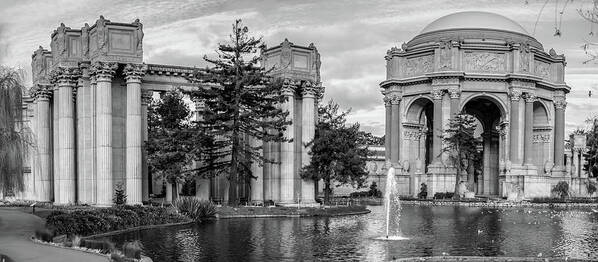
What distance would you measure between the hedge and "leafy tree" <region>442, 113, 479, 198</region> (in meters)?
49.4

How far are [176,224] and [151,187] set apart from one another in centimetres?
3678

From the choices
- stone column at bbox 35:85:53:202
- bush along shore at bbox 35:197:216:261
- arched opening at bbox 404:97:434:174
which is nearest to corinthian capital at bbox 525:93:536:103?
arched opening at bbox 404:97:434:174

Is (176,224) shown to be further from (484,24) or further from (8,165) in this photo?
(484,24)

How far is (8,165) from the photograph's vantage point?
2309 centimetres

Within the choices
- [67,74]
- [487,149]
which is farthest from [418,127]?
[67,74]

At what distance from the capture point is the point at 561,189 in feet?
259

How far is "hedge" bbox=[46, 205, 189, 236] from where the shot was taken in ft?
85.9

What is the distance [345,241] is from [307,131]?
20192 mm

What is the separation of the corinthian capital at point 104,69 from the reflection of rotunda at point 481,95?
170 ft

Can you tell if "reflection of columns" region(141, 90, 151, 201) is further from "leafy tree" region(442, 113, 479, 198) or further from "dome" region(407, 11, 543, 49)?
"dome" region(407, 11, 543, 49)

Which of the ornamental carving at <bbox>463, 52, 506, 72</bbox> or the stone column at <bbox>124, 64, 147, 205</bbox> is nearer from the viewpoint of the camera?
the stone column at <bbox>124, 64, 147, 205</bbox>

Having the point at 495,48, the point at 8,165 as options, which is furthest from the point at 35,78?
the point at 495,48

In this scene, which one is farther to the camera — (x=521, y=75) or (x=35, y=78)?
(x=521, y=75)

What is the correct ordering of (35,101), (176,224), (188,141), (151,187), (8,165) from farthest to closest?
(151,187) < (35,101) < (188,141) < (176,224) < (8,165)
